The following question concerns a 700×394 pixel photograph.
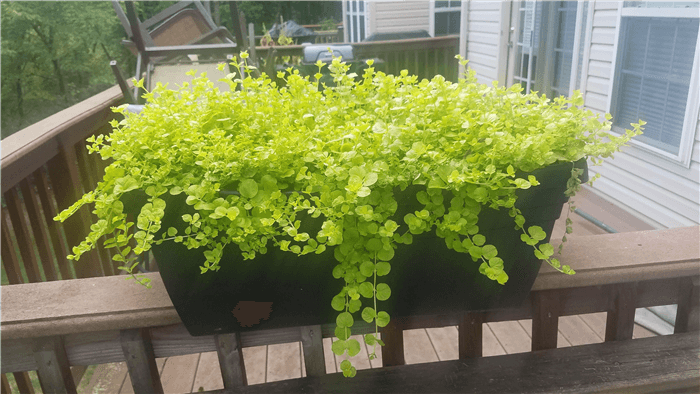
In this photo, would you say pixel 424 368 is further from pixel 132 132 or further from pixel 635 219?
pixel 635 219

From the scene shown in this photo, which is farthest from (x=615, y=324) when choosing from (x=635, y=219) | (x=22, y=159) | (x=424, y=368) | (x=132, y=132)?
(x=635, y=219)

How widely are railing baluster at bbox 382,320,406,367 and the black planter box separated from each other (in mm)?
141

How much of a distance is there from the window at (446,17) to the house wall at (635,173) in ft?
19.2

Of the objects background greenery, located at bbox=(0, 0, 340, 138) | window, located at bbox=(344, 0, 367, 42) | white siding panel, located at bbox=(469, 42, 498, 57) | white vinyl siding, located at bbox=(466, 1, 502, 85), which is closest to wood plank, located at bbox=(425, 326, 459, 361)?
white vinyl siding, located at bbox=(466, 1, 502, 85)

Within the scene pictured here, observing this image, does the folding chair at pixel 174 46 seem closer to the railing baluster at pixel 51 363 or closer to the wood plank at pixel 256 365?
the wood plank at pixel 256 365

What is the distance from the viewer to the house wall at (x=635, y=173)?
2.46m

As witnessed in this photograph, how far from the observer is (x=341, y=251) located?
67 centimetres

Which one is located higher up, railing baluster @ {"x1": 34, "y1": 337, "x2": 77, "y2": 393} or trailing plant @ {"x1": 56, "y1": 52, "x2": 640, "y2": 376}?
trailing plant @ {"x1": 56, "y1": 52, "x2": 640, "y2": 376}

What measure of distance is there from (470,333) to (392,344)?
15 cm

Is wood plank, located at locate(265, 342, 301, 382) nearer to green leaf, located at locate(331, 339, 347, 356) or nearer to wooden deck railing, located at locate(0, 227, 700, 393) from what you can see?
wooden deck railing, located at locate(0, 227, 700, 393)

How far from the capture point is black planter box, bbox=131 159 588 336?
683 mm

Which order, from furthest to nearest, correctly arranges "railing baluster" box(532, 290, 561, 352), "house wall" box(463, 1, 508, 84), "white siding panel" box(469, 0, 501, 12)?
"house wall" box(463, 1, 508, 84)
"white siding panel" box(469, 0, 501, 12)
"railing baluster" box(532, 290, 561, 352)

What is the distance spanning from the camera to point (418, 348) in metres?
2.12

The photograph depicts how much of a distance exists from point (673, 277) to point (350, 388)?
626 millimetres
